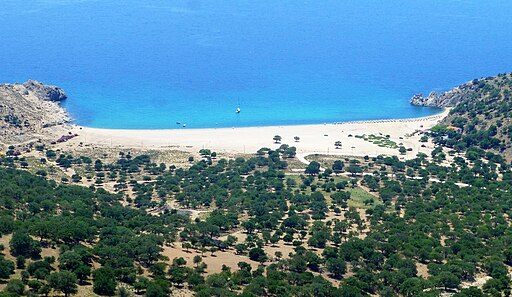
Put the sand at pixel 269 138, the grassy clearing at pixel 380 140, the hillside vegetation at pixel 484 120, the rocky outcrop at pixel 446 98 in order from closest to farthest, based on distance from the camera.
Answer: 1. the hillside vegetation at pixel 484 120
2. the sand at pixel 269 138
3. the grassy clearing at pixel 380 140
4. the rocky outcrop at pixel 446 98

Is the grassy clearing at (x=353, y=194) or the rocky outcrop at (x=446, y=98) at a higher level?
the rocky outcrop at (x=446, y=98)

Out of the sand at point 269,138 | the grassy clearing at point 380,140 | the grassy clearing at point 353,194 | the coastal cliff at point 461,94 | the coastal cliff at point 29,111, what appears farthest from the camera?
the coastal cliff at point 461,94

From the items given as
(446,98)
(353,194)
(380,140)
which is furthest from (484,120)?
(353,194)

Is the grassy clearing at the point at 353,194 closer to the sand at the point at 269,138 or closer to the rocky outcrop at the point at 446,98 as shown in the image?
the sand at the point at 269,138

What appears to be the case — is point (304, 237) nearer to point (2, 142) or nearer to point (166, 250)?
point (166, 250)

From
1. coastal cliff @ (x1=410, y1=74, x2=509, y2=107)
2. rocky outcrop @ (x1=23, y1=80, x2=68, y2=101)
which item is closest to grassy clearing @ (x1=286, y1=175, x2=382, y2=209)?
coastal cliff @ (x1=410, y1=74, x2=509, y2=107)

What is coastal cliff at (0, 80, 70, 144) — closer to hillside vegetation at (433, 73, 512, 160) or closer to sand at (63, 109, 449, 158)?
sand at (63, 109, 449, 158)

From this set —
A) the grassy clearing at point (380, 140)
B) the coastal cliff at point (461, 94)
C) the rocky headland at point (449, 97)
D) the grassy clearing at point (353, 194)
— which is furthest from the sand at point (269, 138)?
the grassy clearing at point (353, 194)

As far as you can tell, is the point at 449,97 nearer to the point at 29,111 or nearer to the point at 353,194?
the point at 353,194
